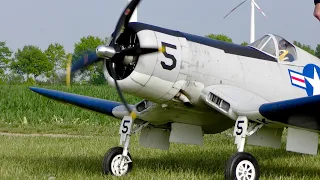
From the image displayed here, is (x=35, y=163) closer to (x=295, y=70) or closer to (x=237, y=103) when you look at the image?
(x=237, y=103)

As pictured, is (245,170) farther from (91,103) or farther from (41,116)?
(41,116)

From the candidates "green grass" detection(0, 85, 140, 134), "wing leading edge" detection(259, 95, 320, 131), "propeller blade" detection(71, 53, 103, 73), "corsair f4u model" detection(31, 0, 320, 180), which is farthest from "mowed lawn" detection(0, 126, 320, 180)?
"green grass" detection(0, 85, 140, 134)

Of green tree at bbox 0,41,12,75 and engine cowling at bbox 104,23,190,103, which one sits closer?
engine cowling at bbox 104,23,190,103

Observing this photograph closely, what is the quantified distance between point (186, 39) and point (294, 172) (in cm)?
308

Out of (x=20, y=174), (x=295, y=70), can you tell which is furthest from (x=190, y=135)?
(x=20, y=174)

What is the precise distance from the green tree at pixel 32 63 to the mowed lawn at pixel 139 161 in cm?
7462

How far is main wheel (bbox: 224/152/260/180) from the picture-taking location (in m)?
6.81

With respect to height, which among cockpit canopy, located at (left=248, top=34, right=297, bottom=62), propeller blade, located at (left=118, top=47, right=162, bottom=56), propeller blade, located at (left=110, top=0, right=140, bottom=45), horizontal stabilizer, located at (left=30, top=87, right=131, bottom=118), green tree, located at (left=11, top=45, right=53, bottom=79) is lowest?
horizontal stabilizer, located at (left=30, top=87, right=131, bottom=118)

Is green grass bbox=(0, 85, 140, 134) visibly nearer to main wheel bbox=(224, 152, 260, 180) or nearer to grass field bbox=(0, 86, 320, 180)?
grass field bbox=(0, 86, 320, 180)

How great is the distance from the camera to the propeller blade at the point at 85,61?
6994mm

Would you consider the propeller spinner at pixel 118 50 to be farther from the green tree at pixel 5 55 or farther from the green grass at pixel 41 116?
the green tree at pixel 5 55

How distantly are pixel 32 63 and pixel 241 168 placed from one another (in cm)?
8576

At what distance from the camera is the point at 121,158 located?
8.13 meters

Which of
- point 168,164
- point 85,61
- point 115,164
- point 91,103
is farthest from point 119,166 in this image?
point 85,61
